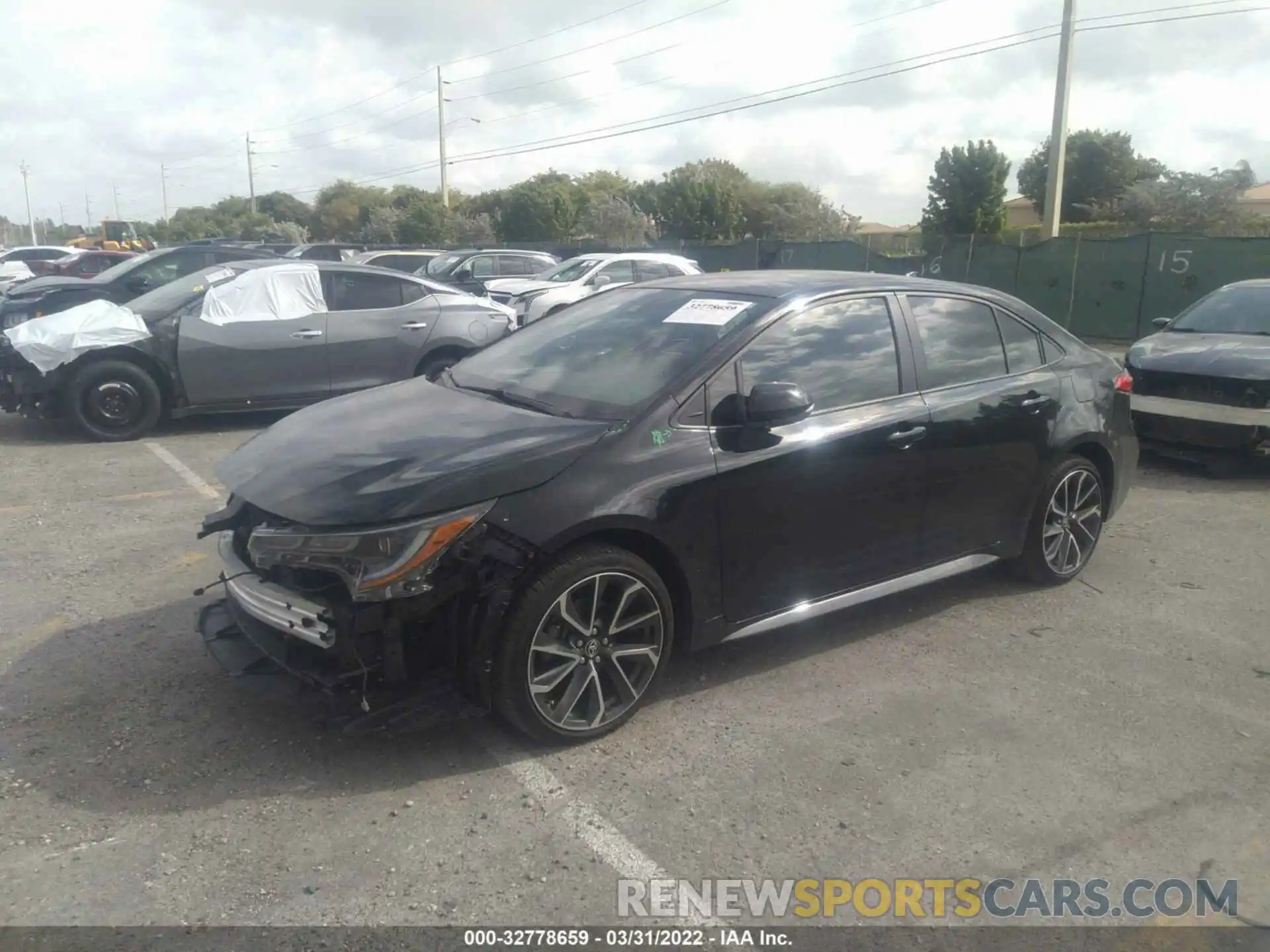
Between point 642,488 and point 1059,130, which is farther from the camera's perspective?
point 1059,130

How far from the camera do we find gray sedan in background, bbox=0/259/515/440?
8867 millimetres

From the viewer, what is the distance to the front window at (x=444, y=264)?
821 inches

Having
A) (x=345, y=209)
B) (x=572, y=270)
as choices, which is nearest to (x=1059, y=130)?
(x=572, y=270)

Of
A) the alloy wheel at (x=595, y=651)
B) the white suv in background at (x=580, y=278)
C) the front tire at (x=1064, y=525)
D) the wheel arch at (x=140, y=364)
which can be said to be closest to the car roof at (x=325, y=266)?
the wheel arch at (x=140, y=364)

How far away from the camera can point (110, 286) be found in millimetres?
11727

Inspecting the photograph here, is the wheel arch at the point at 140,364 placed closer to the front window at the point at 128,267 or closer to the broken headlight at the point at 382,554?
the front window at the point at 128,267

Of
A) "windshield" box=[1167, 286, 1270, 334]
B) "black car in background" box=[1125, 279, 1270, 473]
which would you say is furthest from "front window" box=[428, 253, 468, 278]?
"black car in background" box=[1125, 279, 1270, 473]

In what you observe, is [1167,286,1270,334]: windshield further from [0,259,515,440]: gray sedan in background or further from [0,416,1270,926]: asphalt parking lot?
[0,259,515,440]: gray sedan in background

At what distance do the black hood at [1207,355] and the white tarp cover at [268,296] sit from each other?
24.7ft

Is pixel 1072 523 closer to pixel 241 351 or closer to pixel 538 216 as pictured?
pixel 241 351

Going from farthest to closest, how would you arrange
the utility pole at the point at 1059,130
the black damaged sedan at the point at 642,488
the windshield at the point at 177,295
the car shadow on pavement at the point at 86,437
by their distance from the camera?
1. the utility pole at the point at 1059,130
2. the windshield at the point at 177,295
3. the car shadow on pavement at the point at 86,437
4. the black damaged sedan at the point at 642,488

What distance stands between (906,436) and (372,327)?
6.58 metres

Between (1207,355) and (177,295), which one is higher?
(177,295)

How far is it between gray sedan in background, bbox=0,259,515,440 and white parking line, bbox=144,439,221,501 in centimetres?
43
